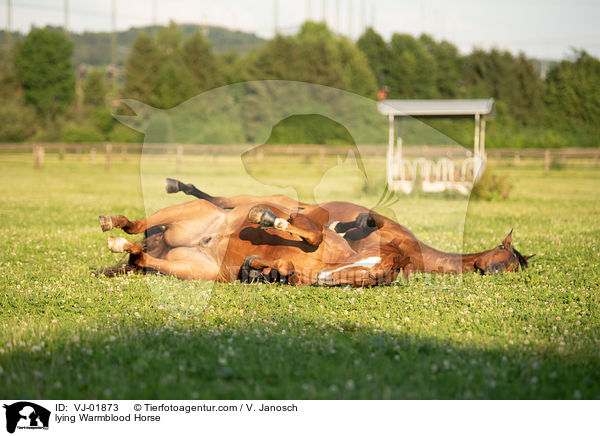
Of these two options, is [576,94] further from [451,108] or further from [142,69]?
[142,69]

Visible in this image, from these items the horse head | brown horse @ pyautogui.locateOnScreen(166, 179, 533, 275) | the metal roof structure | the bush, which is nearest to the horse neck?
brown horse @ pyautogui.locateOnScreen(166, 179, 533, 275)

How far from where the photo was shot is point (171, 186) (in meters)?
6.84

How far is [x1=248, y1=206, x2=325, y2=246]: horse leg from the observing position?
5.57 meters

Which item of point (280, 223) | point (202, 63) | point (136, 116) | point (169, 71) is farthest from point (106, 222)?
point (202, 63)

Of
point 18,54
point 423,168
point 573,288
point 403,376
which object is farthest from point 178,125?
point 18,54

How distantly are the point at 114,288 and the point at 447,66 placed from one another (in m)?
77.7

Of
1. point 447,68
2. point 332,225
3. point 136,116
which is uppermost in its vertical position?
point 447,68

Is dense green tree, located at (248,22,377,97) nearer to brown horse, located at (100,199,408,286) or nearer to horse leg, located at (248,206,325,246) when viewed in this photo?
brown horse, located at (100,199,408,286)

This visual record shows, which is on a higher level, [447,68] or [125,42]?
[125,42]

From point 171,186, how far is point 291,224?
1.96 metres

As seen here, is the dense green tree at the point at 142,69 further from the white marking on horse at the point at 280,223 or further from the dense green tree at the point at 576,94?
the white marking on horse at the point at 280,223
